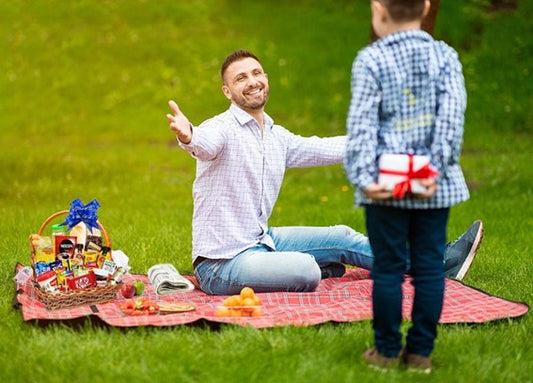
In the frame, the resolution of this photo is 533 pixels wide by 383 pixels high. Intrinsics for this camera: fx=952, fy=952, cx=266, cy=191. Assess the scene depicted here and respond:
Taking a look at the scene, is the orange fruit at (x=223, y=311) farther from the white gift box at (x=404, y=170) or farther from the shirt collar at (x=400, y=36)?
the shirt collar at (x=400, y=36)

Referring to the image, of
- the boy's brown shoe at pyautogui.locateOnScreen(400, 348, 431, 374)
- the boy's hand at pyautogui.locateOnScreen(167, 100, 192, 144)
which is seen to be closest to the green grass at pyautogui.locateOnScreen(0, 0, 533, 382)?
the boy's brown shoe at pyautogui.locateOnScreen(400, 348, 431, 374)

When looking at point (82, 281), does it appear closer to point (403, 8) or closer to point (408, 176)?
point (408, 176)

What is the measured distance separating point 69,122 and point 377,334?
35.8 feet

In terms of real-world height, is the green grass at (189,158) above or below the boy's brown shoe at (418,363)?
above

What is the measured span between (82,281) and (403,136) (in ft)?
7.05

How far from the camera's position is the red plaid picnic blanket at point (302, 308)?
4727 millimetres

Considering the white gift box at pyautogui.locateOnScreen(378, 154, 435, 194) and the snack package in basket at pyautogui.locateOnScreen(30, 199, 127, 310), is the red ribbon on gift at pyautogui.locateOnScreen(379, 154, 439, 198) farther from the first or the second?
the snack package in basket at pyautogui.locateOnScreen(30, 199, 127, 310)

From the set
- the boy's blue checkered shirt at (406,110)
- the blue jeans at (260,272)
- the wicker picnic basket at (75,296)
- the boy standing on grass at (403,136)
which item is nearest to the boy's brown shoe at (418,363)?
the boy standing on grass at (403,136)

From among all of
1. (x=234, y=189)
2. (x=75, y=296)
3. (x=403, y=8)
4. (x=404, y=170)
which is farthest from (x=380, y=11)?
(x=75, y=296)

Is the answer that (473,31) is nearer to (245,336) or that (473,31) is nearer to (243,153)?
(243,153)

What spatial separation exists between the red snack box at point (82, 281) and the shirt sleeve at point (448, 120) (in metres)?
2.21

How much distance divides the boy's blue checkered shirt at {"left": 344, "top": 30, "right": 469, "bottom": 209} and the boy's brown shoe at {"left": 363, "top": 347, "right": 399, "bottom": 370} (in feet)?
2.24

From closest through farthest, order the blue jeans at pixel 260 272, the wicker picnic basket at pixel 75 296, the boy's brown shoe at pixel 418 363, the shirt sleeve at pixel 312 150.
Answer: the boy's brown shoe at pixel 418 363, the wicker picnic basket at pixel 75 296, the blue jeans at pixel 260 272, the shirt sleeve at pixel 312 150

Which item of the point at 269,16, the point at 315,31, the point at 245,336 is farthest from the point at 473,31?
the point at 245,336
